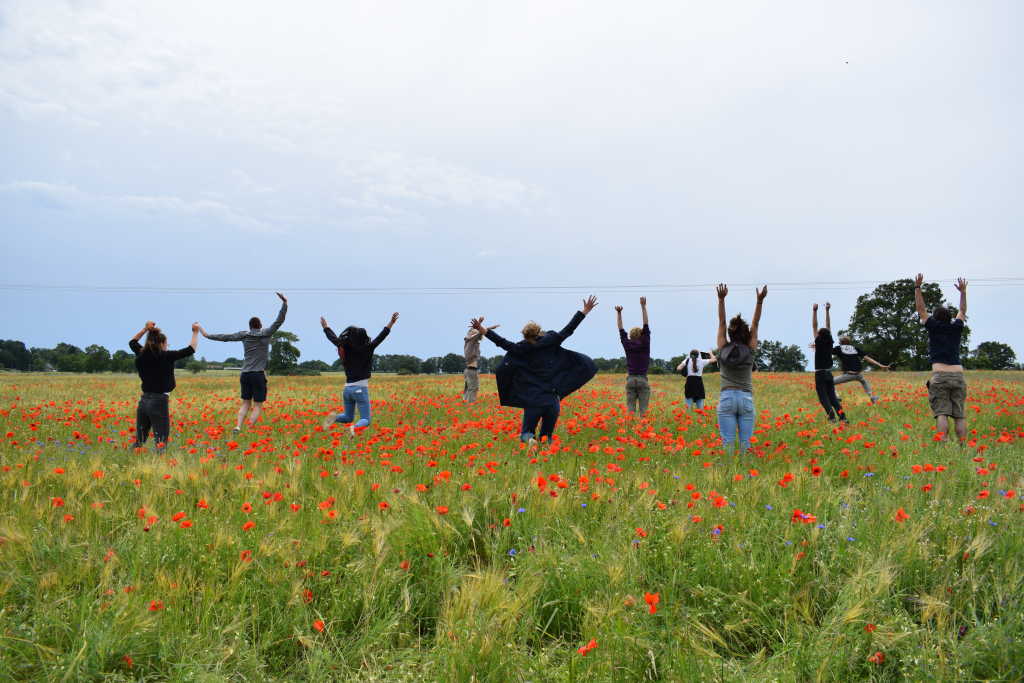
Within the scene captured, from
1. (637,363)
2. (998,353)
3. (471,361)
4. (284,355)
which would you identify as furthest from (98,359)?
(998,353)

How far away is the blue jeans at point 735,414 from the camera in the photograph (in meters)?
8.25

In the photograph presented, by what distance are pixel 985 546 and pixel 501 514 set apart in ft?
11.0

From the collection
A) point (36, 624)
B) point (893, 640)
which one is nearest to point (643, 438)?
point (893, 640)

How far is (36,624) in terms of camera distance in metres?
3.43

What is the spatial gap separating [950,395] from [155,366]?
11.9 meters

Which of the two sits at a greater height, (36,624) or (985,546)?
(985,546)

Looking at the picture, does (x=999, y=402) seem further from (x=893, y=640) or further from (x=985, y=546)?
(x=893, y=640)

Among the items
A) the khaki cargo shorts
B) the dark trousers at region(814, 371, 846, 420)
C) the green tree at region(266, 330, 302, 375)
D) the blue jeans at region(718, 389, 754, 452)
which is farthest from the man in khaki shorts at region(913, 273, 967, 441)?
the green tree at region(266, 330, 302, 375)

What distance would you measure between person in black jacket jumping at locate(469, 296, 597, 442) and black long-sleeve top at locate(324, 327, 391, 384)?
2.78 m

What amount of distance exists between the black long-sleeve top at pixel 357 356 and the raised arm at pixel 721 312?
5734 millimetres

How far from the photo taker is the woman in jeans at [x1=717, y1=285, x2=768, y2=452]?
810cm

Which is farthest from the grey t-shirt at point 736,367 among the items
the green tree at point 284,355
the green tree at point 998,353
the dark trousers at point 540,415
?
the green tree at point 998,353

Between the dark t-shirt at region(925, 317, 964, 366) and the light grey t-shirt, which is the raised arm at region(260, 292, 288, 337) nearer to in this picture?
the light grey t-shirt

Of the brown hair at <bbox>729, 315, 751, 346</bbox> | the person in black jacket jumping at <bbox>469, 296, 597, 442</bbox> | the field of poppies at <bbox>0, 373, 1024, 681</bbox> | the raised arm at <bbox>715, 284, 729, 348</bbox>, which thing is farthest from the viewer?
the person in black jacket jumping at <bbox>469, 296, 597, 442</bbox>
